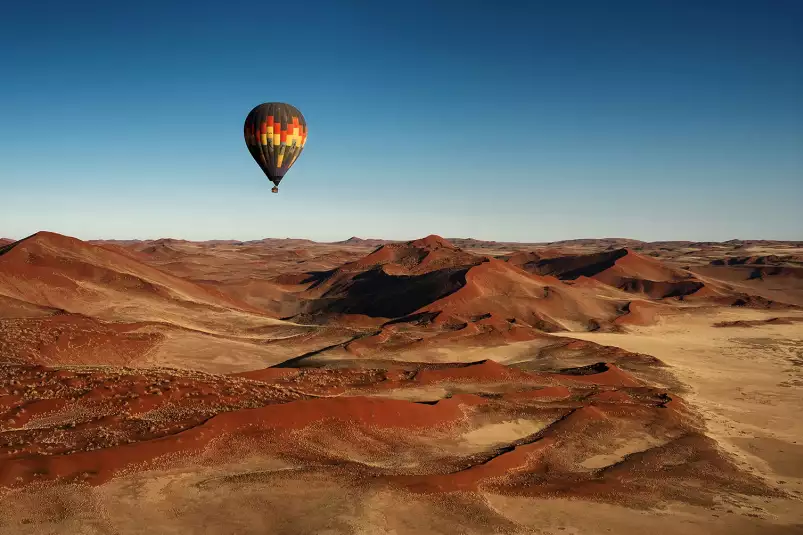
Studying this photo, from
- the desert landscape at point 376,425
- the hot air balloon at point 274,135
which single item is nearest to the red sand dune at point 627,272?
the desert landscape at point 376,425

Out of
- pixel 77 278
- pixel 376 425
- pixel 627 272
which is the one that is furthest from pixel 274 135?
pixel 627 272

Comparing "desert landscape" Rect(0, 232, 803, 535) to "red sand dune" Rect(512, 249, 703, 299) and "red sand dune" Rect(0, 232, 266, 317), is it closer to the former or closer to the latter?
"red sand dune" Rect(0, 232, 266, 317)

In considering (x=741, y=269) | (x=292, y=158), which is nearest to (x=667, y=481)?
(x=292, y=158)

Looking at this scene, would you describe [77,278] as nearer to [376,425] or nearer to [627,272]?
[376,425]

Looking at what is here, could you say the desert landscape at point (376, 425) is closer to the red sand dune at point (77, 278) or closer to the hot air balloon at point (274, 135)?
the red sand dune at point (77, 278)

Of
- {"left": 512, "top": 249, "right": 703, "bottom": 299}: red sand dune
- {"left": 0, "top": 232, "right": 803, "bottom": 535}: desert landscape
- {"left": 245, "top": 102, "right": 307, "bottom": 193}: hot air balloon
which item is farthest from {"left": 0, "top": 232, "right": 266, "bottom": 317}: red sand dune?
{"left": 512, "top": 249, "right": 703, "bottom": 299}: red sand dune

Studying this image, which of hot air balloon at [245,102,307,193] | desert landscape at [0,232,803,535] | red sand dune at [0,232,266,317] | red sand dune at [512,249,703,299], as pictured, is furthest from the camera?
red sand dune at [512,249,703,299]
